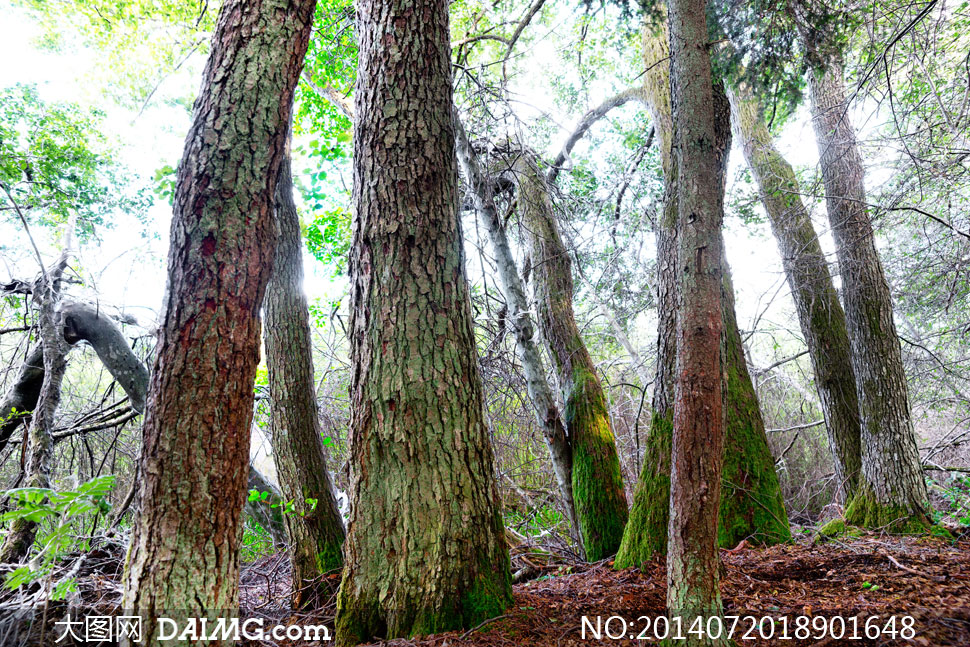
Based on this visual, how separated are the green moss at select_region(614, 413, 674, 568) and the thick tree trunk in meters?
2.88

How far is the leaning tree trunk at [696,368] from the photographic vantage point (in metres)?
2.22

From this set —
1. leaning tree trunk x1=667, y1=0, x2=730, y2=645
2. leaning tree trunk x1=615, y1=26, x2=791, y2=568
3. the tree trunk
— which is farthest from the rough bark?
leaning tree trunk x1=667, y1=0, x2=730, y2=645

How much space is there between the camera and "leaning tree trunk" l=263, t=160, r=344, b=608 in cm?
352

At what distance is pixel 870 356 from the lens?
5.30 m

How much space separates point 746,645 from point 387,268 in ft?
8.06

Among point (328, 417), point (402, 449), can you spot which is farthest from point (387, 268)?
point (328, 417)

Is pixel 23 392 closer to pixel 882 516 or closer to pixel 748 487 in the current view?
pixel 748 487

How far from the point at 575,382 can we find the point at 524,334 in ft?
2.21

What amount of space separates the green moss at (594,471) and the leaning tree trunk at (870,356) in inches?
96.4

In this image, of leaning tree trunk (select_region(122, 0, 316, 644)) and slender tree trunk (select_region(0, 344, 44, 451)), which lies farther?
slender tree trunk (select_region(0, 344, 44, 451))

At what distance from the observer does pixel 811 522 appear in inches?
316

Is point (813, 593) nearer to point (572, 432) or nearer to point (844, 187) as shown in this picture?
point (572, 432)

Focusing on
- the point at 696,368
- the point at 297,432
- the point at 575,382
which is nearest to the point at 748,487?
the point at 575,382

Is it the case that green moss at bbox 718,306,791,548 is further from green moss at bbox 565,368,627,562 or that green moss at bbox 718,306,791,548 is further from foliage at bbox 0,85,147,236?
foliage at bbox 0,85,147,236
